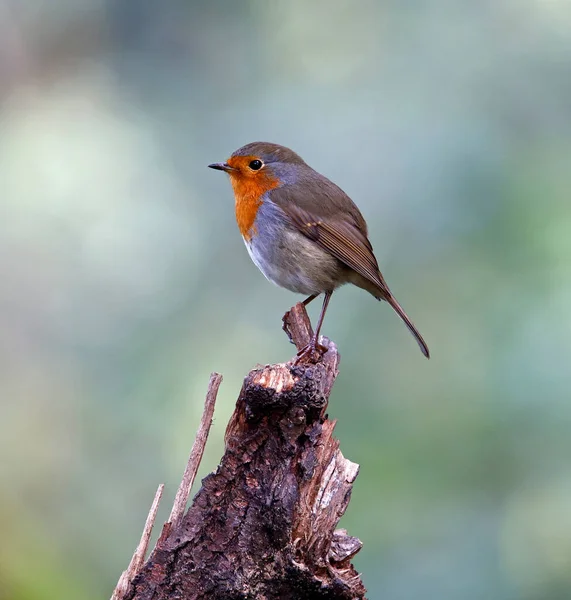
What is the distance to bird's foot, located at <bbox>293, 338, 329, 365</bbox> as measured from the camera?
10.6ft

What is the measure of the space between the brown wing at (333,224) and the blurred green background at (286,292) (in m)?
0.38

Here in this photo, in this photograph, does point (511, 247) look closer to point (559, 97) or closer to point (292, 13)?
point (559, 97)

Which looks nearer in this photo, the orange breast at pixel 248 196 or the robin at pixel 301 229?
the robin at pixel 301 229

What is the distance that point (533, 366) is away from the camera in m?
3.74

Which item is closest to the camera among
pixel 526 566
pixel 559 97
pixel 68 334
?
pixel 526 566

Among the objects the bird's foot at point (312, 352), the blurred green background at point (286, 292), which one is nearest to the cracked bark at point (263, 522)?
the bird's foot at point (312, 352)

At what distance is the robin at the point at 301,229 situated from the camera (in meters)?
3.67

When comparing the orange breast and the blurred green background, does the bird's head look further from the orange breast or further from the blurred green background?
the blurred green background

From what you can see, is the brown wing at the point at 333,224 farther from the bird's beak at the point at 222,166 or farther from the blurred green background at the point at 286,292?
the blurred green background at the point at 286,292

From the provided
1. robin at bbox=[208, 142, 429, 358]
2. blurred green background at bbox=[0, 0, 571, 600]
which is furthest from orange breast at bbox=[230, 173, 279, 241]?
blurred green background at bbox=[0, 0, 571, 600]

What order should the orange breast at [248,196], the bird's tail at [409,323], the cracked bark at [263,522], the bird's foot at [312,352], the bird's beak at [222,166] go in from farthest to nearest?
the bird's beak at [222,166] → the orange breast at [248,196] → the bird's tail at [409,323] → the bird's foot at [312,352] → the cracked bark at [263,522]

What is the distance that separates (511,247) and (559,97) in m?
1.01

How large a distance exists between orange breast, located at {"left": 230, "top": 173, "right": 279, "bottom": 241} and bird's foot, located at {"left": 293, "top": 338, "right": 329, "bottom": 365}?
0.66 meters

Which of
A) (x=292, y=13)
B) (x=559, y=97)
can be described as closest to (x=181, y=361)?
(x=292, y=13)
